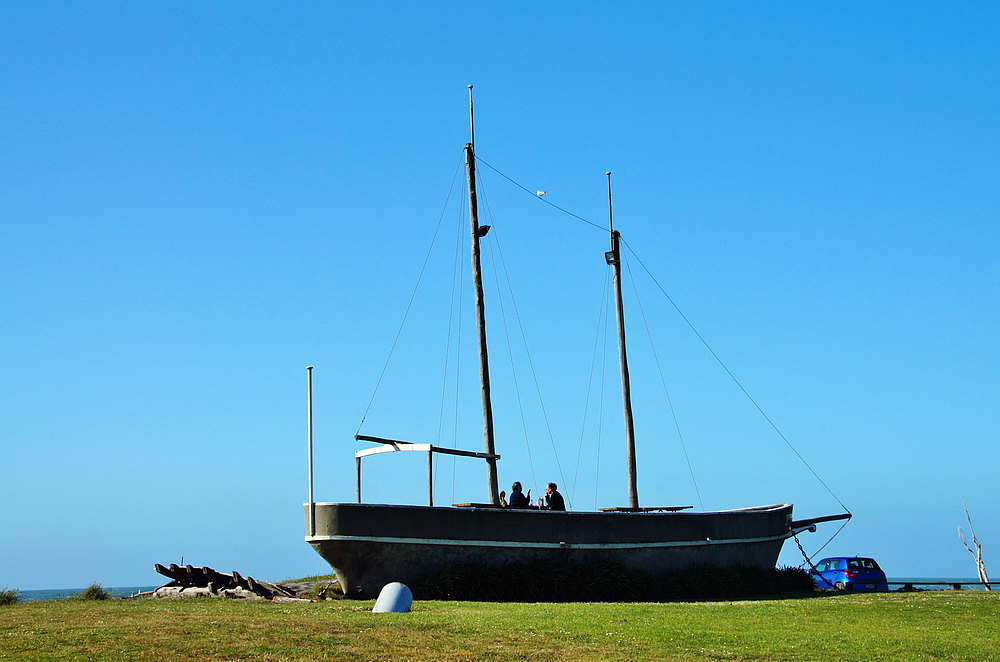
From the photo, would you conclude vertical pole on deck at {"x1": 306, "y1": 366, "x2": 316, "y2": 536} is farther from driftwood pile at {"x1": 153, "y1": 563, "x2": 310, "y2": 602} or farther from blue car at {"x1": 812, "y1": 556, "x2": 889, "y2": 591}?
blue car at {"x1": 812, "y1": 556, "x2": 889, "y2": 591}

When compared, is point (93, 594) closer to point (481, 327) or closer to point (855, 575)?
point (481, 327)

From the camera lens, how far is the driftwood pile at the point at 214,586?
67.5ft

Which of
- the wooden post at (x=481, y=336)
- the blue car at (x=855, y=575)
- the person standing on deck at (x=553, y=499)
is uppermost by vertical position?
the wooden post at (x=481, y=336)

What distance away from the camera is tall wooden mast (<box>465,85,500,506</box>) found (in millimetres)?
24938

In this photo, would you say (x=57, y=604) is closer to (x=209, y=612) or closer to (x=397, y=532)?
(x=209, y=612)

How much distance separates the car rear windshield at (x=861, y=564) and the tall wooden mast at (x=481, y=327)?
13168 millimetres

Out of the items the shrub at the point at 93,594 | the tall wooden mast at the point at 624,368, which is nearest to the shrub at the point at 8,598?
the shrub at the point at 93,594

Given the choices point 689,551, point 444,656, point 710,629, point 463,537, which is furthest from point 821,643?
point 689,551

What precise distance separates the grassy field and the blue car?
Result: 12442 millimetres

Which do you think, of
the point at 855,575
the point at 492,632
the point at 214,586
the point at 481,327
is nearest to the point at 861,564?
the point at 855,575

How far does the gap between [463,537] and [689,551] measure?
23.0ft

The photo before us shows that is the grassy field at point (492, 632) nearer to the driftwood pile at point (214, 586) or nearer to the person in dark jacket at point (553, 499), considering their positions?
the driftwood pile at point (214, 586)

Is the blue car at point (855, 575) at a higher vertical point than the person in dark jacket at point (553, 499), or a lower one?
lower

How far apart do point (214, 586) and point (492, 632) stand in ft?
32.8
